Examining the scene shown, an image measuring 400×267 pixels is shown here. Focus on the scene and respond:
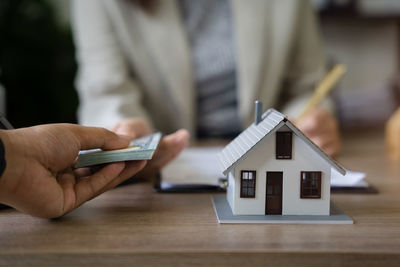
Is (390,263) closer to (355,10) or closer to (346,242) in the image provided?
(346,242)

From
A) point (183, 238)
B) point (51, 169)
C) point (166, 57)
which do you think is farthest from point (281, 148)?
point (166, 57)

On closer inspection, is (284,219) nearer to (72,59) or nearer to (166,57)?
(166,57)

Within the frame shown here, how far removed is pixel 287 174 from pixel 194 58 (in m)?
0.92

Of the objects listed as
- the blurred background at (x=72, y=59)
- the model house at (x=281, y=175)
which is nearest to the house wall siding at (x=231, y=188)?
the model house at (x=281, y=175)

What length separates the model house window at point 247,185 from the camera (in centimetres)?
58

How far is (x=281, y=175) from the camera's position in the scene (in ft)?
1.93

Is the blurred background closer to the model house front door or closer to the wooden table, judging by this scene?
the wooden table

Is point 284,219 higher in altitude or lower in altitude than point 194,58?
lower

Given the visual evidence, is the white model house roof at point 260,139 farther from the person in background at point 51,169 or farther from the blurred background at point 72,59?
the blurred background at point 72,59

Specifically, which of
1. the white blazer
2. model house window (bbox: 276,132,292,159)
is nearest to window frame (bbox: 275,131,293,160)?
model house window (bbox: 276,132,292,159)

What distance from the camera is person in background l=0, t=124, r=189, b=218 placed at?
481 mm

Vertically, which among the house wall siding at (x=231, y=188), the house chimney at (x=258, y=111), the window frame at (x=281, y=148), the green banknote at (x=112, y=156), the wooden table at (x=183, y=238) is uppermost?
the house chimney at (x=258, y=111)

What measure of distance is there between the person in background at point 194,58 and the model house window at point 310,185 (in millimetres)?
772

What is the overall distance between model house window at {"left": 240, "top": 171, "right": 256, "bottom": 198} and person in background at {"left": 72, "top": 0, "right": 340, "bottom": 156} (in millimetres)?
753
